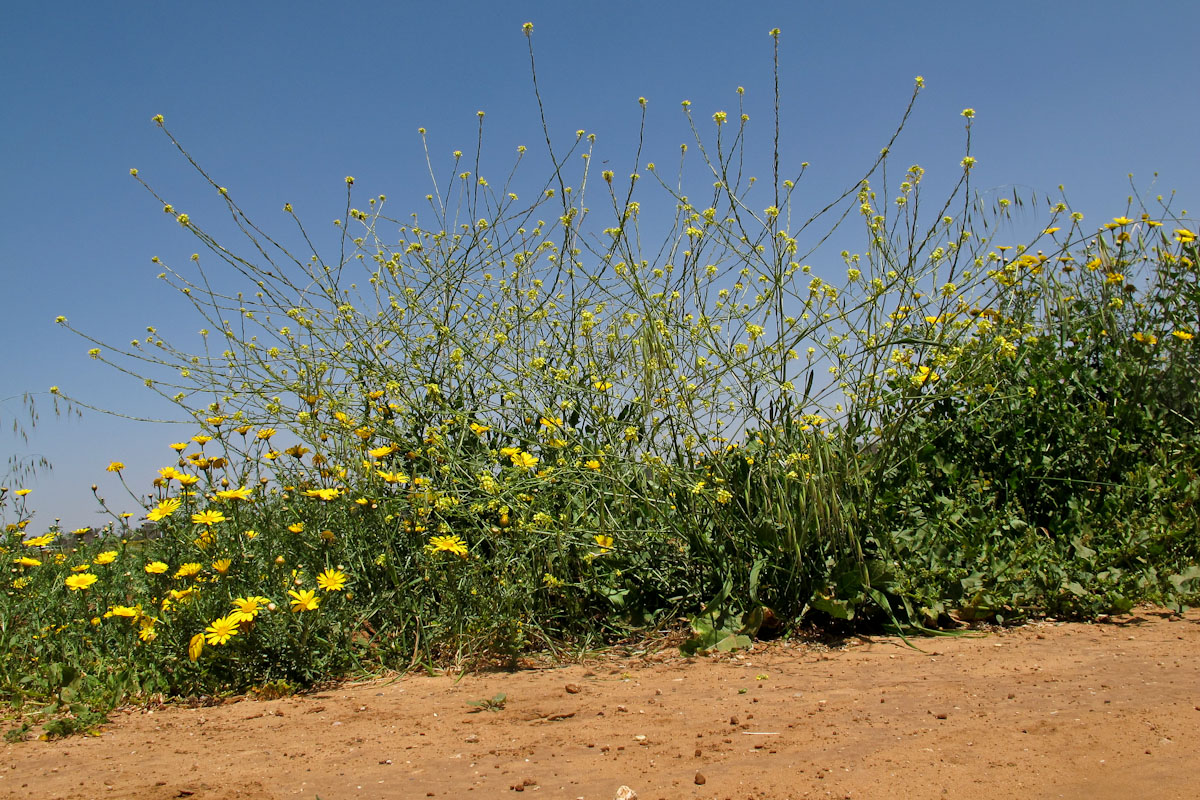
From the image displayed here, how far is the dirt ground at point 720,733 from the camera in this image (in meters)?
2.01

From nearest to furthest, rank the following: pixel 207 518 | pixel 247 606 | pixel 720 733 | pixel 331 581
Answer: pixel 720 733, pixel 247 606, pixel 331 581, pixel 207 518

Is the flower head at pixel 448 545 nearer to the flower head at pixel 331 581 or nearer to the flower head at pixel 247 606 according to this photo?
the flower head at pixel 331 581

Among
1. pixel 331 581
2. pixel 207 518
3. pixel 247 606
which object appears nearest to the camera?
pixel 247 606

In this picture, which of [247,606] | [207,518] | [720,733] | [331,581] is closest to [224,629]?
[247,606]

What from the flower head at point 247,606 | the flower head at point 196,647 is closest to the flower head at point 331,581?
the flower head at point 247,606

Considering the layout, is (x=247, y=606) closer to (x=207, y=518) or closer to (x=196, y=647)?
(x=196, y=647)

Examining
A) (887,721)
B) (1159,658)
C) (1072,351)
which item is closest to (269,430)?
(887,721)

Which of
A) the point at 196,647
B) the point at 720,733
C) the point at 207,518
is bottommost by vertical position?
the point at 720,733

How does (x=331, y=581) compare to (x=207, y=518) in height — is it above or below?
below

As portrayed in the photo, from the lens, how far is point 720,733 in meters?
2.36

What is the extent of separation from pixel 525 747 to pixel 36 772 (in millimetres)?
1341

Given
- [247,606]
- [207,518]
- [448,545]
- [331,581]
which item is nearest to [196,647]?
[247,606]

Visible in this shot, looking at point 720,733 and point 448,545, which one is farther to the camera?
point 448,545

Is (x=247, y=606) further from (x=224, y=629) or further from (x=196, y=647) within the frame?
(x=196, y=647)
